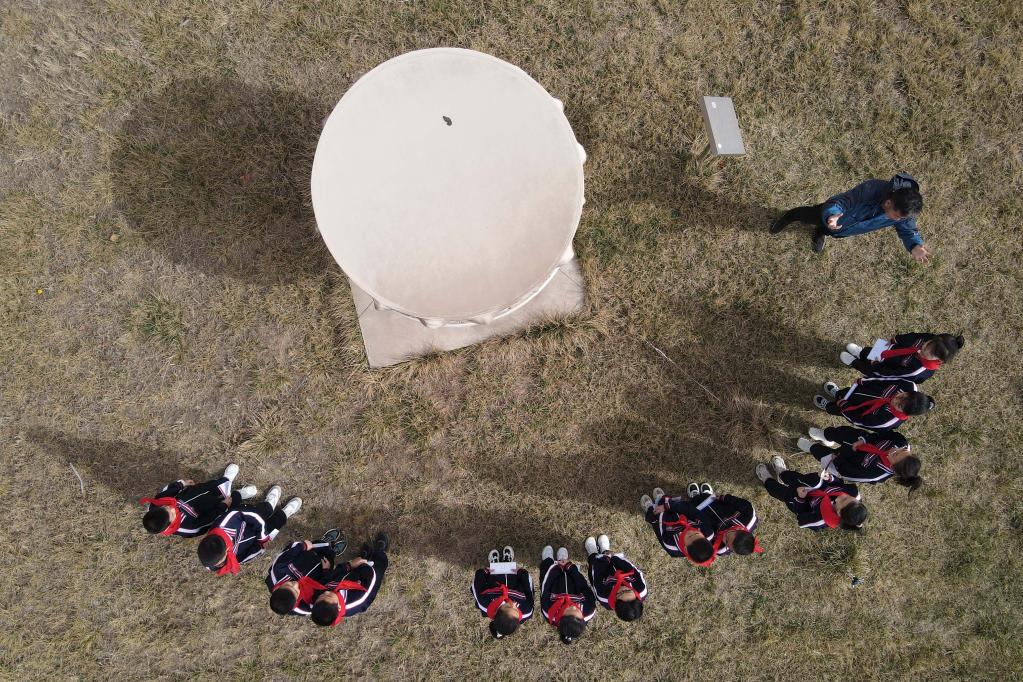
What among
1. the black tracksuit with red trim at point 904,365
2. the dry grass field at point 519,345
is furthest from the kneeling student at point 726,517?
the black tracksuit with red trim at point 904,365

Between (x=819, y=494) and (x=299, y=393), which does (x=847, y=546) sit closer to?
(x=819, y=494)

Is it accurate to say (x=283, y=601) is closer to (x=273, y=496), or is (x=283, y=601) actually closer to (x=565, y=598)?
(x=273, y=496)

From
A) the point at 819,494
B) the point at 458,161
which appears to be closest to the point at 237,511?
the point at 458,161

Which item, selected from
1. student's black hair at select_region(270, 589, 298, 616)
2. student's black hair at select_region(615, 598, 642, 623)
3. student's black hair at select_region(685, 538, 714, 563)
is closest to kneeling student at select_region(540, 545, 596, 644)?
student's black hair at select_region(615, 598, 642, 623)

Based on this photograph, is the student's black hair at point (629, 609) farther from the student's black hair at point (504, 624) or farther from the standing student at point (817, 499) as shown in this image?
the standing student at point (817, 499)

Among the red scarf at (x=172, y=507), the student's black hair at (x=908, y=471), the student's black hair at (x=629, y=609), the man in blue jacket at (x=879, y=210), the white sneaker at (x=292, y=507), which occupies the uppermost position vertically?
the man in blue jacket at (x=879, y=210)
